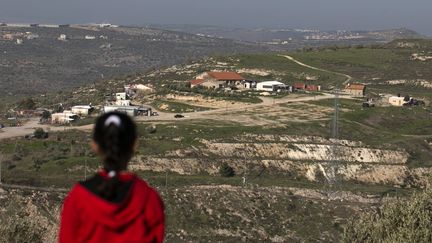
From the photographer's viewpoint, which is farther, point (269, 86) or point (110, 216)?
point (269, 86)

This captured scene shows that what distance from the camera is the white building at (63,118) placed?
73.3 meters


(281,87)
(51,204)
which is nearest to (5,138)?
(51,204)

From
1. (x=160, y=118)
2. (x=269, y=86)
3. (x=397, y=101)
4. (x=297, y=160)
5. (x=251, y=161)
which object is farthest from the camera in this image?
(x=269, y=86)

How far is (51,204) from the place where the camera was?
45656mm

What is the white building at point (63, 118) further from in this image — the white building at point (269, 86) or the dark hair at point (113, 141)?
the dark hair at point (113, 141)

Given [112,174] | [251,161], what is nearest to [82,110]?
[251,161]

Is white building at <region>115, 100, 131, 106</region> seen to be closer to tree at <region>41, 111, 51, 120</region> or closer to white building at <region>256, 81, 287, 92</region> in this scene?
tree at <region>41, 111, 51, 120</region>

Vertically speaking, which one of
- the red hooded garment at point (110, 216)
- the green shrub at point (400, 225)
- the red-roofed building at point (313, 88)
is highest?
the red hooded garment at point (110, 216)

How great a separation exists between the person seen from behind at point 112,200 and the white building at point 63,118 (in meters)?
69.6

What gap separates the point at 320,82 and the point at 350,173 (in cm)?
5260

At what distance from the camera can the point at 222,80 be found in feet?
326

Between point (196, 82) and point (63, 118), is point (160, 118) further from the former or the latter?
point (196, 82)

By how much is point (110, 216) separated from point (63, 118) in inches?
2804

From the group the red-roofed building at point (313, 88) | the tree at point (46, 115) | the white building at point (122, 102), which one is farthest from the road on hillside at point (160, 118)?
the red-roofed building at point (313, 88)
